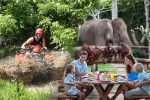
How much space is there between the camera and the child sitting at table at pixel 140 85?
7.02 metres

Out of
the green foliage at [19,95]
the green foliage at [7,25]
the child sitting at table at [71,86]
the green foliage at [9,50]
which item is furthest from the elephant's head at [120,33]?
the child sitting at table at [71,86]

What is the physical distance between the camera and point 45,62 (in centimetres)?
1150

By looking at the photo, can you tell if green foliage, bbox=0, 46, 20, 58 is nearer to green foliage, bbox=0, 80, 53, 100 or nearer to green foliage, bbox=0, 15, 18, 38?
green foliage, bbox=0, 15, 18, 38

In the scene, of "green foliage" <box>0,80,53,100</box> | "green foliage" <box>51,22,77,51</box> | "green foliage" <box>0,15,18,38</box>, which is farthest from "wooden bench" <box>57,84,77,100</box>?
"green foliage" <box>0,15,18,38</box>

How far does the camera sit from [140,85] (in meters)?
7.04

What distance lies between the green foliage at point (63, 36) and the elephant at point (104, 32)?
1.08m

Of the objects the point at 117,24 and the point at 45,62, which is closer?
the point at 45,62

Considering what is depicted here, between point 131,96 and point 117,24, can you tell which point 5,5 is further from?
point 131,96

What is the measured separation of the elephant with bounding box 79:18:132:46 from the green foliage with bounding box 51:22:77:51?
3.55 feet

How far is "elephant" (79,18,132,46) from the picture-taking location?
16.7m

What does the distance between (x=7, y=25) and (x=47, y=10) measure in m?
1.47

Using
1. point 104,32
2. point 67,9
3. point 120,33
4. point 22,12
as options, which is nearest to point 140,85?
point 120,33

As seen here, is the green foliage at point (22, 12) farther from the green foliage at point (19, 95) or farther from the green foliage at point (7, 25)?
the green foliage at point (19, 95)


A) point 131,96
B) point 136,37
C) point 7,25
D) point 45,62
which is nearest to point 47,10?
point 7,25
